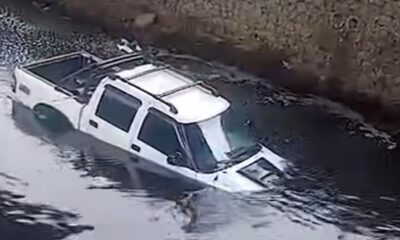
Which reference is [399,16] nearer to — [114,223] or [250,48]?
[250,48]

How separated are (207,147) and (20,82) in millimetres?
2000

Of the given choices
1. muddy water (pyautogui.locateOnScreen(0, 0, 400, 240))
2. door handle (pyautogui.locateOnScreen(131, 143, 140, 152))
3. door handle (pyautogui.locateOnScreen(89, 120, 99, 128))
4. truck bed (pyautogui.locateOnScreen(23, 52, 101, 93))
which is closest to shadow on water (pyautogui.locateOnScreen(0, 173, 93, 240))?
muddy water (pyautogui.locateOnScreen(0, 0, 400, 240))

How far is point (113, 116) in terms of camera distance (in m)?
8.09

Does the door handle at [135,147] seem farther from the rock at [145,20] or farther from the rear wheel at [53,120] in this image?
the rock at [145,20]

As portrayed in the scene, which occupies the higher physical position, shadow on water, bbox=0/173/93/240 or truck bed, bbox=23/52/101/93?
truck bed, bbox=23/52/101/93

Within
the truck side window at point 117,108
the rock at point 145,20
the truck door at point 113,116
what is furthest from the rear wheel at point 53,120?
the rock at point 145,20

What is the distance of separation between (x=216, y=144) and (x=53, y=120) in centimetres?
152

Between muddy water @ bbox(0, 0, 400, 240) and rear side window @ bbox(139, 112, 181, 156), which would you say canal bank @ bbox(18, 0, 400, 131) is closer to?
muddy water @ bbox(0, 0, 400, 240)

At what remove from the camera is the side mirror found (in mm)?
7691

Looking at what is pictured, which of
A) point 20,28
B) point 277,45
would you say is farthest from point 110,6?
point 277,45

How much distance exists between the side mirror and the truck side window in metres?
0.49

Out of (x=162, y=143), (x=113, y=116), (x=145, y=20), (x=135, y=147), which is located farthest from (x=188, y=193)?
(x=145, y=20)

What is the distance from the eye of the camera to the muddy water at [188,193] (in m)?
7.25

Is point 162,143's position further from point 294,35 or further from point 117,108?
point 294,35
